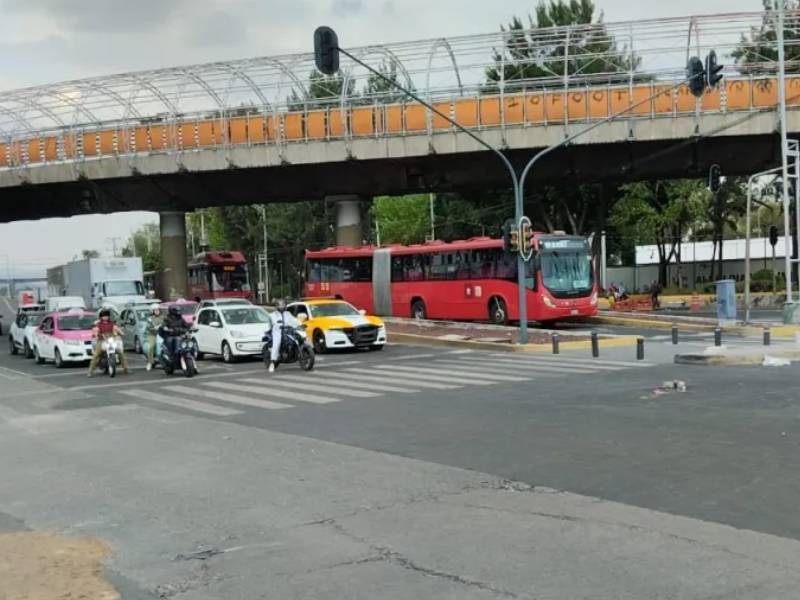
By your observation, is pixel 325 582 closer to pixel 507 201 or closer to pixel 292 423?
pixel 292 423

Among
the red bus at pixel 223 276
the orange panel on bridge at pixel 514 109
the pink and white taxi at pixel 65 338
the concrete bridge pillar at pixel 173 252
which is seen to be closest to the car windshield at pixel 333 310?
the pink and white taxi at pixel 65 338

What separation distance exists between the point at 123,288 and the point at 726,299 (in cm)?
2664

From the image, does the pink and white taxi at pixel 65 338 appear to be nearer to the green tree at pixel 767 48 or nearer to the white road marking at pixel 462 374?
the white road marking at pixel 462 374

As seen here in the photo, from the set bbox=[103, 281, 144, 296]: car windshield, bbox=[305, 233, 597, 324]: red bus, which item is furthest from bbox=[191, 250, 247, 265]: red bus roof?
bbox=[305, 233, 597, 324]: red bus

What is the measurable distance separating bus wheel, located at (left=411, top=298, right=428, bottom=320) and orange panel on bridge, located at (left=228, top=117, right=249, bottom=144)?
10.8 meters

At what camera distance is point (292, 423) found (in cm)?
1249

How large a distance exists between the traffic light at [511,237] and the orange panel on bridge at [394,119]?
12865 millimetres

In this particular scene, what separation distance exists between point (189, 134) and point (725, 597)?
37872 mm

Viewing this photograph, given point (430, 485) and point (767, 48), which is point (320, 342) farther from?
point (767, 48)

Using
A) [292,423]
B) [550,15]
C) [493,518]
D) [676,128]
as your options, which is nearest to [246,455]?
[292,423]

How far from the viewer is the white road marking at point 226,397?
14.6 meters

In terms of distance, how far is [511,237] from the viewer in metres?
26.1

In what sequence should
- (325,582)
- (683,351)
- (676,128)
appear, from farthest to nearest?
(676,128), (683,351), (325,582)

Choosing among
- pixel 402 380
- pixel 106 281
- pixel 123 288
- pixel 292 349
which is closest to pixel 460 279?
pixel 292 349
